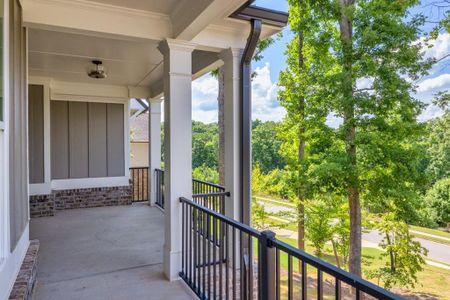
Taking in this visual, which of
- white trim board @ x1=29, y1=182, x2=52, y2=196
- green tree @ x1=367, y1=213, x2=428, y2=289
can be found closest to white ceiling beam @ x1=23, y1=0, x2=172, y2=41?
white trim board @ x1=29, y1=182, x2=52, y2=196

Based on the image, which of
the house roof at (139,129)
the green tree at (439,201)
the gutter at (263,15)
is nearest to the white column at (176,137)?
the gutter at (263,15)

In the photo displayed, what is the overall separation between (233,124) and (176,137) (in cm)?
71

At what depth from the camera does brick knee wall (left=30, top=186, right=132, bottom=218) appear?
574cm

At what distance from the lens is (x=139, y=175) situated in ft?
26.5

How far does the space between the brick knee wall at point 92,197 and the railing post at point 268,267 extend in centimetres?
583

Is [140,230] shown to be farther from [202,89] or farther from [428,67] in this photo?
[202,89]

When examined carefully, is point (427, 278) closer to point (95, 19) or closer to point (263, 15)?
point (263, 15)

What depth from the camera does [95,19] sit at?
9.30 ft

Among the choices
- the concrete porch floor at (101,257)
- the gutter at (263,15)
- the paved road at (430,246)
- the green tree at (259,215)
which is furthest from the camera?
the paved road at (430,246)

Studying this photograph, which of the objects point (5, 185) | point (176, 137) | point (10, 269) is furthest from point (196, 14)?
point (10, 269)

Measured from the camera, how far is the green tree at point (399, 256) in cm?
845

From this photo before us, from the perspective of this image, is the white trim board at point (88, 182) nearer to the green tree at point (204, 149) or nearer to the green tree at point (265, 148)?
the green tree at point (265, 148)

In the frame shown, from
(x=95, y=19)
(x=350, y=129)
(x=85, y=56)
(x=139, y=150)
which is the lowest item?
(x=139, y=150)

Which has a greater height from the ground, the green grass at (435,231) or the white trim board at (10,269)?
the white trim board at (10,269)
